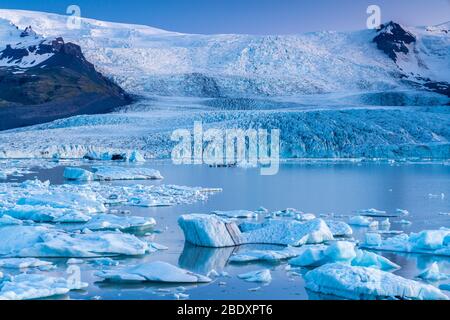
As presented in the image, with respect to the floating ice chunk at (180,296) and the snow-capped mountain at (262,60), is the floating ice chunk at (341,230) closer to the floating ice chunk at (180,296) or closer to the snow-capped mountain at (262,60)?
the floating ice chunk at (180,296)

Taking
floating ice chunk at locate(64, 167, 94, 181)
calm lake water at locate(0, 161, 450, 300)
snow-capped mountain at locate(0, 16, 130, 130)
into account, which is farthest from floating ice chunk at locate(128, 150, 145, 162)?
snow-capped mountain at locate(0, 16, 130, 130)

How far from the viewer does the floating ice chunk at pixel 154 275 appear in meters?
7.36

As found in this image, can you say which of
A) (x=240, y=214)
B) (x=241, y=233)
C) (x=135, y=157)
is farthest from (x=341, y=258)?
(x=135, y=157)

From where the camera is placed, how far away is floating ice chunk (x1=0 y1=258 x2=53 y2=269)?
8023 millimetres

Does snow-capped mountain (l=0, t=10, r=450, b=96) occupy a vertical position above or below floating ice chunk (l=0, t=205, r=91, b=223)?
above

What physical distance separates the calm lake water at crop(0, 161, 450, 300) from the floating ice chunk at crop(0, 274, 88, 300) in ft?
0.49

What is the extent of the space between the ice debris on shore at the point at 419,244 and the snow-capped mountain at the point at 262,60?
53995mm

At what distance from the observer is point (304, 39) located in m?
77.8

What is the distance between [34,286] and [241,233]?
162 inches

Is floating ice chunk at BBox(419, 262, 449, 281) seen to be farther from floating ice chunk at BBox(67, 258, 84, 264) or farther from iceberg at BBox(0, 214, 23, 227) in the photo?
iceberg at BBox(0, 214, 23, 227)

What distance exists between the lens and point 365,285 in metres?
6.79

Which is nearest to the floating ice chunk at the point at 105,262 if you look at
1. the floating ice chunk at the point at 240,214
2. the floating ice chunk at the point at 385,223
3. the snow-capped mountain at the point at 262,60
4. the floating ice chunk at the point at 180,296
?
the floating ice chunk at the point at 180,296
